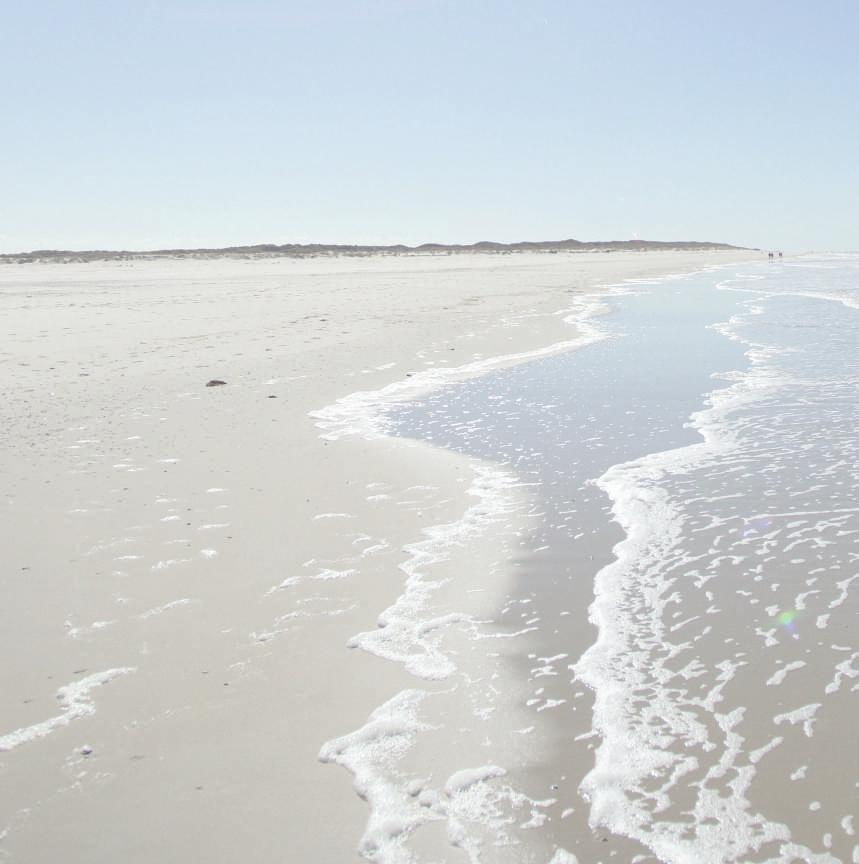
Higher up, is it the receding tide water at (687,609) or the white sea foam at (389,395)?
the white sea foam at (389,395)

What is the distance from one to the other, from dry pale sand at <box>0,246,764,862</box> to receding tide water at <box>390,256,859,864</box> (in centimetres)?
51

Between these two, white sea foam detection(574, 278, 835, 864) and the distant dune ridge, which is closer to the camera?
white sea foam detection(574, 278, 835, 864)

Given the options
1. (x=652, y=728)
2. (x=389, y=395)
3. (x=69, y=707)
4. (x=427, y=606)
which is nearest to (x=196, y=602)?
(x=69, y=707)

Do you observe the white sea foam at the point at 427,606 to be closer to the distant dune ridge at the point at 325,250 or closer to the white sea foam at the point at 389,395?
the white sea foam at the point at 389,395

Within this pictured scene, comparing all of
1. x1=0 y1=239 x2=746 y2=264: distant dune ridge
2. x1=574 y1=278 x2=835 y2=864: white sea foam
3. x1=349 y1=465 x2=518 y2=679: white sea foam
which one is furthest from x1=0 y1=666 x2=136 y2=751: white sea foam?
x1=0 y1=239 x2=746 y2=264: distant dune ridge

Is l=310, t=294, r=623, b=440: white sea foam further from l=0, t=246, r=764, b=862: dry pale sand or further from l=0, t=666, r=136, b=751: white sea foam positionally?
l=0, t=666, r=136, b=751: white sea foam

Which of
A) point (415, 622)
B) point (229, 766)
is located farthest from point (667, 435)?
point (229, 766)

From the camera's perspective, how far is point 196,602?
191 inches

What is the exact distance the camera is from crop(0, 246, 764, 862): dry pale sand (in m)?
3.07

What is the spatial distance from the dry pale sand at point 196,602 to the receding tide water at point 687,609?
510 mm

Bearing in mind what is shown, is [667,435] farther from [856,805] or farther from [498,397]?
[856,805]

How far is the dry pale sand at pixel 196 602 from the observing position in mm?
3072

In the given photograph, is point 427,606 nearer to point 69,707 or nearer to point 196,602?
point 196,602

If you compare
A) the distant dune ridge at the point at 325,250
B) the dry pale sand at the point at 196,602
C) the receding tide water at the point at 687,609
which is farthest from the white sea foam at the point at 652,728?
the distant dune ridge at the point at 325,250
